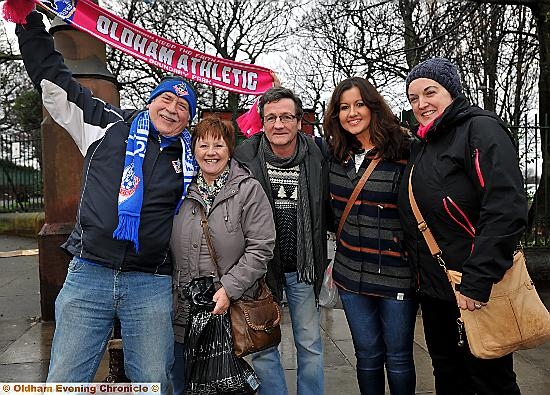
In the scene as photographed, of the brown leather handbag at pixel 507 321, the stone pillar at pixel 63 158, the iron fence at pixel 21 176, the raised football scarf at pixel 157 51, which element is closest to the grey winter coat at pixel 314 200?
the brown leather handbag at pixel 507 321

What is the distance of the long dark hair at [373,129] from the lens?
287cm

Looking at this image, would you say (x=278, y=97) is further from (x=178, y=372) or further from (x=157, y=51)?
(x=157, y=51)

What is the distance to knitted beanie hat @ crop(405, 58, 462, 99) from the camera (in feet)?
8.68

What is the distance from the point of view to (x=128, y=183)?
2.44m

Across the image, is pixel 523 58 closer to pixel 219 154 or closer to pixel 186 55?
pixel 186 55

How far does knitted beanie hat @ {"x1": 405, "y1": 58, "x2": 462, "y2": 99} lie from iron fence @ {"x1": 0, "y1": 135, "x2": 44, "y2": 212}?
11.1 meters

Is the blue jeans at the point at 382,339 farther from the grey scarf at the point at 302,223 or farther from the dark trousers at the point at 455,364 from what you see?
the grey scarf at the point at 302,223

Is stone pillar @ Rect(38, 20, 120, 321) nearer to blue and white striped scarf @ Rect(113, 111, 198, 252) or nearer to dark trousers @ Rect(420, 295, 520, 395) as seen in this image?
blue and white striped scarf @ Rect(113, 111, 198, 252)

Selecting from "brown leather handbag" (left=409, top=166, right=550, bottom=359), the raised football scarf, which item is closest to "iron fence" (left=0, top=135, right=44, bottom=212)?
the raised football scarf

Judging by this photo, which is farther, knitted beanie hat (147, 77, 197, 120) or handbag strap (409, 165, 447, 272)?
knitted beanie hat (147, 77, 197, 120)

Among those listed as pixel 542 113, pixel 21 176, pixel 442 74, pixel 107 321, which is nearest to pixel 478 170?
pixel 442 74

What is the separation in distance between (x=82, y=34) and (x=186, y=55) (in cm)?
96

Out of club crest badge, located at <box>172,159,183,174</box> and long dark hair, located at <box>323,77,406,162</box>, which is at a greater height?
long dark hair, located at <box>323,77,406,162</box>

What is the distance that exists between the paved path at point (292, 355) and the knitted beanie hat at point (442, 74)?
85.0 inches
